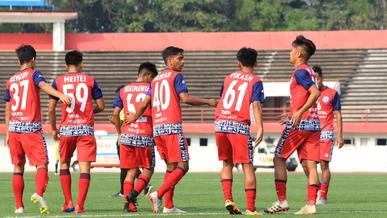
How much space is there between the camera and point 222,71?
67.2 metres

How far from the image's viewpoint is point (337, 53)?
6862 centimetres

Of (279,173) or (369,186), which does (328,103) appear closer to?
(279,173)

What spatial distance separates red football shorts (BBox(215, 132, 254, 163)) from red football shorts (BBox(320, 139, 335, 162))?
5.06 meters

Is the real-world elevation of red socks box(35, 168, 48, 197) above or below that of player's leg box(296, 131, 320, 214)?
below

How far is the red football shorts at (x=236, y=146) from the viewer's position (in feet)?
55.2

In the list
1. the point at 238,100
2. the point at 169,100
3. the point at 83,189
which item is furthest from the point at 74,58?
the point at 238,100

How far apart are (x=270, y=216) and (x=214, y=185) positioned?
14530mm

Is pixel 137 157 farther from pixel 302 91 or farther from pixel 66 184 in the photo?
pixel 302 91

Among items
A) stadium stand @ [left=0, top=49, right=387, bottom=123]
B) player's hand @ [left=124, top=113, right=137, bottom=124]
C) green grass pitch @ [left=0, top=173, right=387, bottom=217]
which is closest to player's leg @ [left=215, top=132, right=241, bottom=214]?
green grass pitch @ [left=0, top=173, right=387, bottom=217]

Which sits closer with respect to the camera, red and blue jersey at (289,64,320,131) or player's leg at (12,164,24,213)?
red and blue jersey at (289,64,320,131)

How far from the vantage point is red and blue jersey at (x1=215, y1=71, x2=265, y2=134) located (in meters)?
16.8

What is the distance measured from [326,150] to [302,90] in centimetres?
506

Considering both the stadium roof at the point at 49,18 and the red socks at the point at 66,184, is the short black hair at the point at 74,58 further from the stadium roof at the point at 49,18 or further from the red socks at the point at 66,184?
the stadium roof at the point at 49,18

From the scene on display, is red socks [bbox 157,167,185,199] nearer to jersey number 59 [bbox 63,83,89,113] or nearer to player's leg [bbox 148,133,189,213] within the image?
player's leg [bbox 148,133,189,213]
